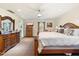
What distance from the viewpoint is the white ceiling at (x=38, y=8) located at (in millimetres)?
1970

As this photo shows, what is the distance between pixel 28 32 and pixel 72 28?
2.47 ft

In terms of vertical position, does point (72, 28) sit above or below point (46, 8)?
below

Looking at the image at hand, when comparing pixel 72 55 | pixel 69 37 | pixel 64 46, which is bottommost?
pixel 72 55

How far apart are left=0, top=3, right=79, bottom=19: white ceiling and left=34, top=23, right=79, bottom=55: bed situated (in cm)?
27

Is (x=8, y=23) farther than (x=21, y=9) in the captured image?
Yes

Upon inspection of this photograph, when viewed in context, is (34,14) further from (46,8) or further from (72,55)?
(72,55)

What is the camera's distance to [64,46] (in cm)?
213

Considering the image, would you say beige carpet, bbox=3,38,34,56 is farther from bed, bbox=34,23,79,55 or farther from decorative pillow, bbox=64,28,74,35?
decorative pillow, bbox=64,28,74,35

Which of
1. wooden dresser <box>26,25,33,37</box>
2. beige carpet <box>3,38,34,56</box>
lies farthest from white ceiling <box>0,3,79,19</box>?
beige carpet <box>3,38,34,56</box>

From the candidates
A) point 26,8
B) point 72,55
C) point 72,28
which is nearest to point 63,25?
point 72,28

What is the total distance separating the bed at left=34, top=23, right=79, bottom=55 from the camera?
6.77ft

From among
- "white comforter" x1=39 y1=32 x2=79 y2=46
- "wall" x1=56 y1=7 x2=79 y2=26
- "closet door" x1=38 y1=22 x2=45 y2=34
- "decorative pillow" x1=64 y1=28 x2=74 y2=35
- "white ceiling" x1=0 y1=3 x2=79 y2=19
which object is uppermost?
"white ceiling" x1=0 y1=3 x2=79 y2=19

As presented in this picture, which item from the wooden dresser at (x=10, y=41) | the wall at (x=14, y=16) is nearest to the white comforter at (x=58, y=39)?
the wall at (x=14, y=16)

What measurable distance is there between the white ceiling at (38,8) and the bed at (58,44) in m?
0.27
